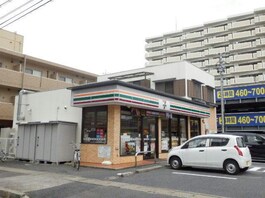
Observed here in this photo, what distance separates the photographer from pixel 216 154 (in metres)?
11.7

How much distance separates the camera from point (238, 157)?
11188 millimetres

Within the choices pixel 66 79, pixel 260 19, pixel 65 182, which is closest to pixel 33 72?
pixel 66 79

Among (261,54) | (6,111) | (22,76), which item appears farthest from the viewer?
(261,54)

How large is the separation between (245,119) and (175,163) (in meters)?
20.7

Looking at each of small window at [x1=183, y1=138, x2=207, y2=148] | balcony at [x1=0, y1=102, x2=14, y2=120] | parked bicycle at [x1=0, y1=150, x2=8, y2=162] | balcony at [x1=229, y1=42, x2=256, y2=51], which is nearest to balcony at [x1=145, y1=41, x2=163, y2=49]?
balcony at [x1=229, y1=42, x2=256, y2=51]

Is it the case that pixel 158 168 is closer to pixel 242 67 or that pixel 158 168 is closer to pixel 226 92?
pixel 226 92

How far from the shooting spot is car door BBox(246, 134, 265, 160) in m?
16.6

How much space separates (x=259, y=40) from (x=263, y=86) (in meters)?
27.4

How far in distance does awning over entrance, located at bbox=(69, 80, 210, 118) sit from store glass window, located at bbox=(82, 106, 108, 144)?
83 centimetres

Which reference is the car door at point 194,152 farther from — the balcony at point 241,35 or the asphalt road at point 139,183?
the balcony at point 241,35

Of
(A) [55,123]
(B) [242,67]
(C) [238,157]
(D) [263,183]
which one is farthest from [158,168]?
(B) [242,67]

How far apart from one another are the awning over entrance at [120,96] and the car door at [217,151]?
13.5 feet

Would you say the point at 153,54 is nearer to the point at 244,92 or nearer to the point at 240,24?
the point at 240,24

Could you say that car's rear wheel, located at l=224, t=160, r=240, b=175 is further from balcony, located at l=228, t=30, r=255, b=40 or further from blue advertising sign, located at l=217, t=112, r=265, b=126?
balcony, located at l=228, t=30, r=255, b=40
